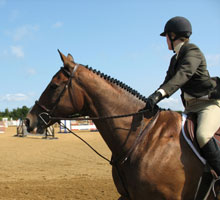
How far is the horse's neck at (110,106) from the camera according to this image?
12.5 feet

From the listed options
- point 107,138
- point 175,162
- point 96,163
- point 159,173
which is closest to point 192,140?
point 175,162

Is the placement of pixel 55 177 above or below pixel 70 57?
below

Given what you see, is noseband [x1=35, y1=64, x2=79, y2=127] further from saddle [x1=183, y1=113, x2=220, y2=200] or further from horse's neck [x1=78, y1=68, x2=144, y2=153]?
saddle [x1=183, y1=113, x2=220, y2=200]

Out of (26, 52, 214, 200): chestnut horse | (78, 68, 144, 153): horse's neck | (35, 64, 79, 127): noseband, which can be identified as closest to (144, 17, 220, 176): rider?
(26, 52, 214, 200): chestnut horse

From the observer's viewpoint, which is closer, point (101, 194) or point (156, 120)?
point (156, 120)

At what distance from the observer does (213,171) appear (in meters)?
3.45

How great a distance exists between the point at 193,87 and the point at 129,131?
42.6 inches

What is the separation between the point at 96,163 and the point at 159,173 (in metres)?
9.16

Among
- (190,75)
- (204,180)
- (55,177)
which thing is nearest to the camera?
(204,180)

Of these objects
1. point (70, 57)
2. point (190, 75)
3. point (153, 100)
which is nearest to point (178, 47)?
point (190, 75)

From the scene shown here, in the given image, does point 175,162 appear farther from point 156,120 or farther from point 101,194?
point 101,194

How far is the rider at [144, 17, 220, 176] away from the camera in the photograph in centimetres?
349

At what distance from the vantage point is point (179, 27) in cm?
390

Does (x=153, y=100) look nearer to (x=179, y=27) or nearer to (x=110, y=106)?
(x=110, y=106)
